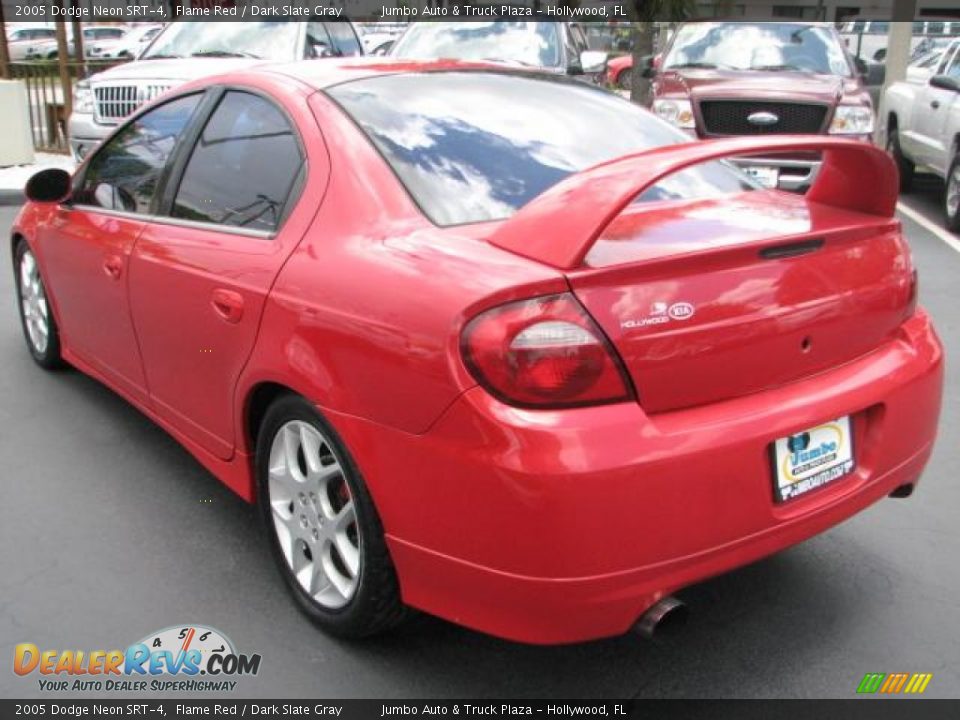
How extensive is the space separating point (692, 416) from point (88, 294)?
9.29 feet

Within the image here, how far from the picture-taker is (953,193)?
30.4 feet

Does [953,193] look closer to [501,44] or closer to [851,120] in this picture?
[851,120]

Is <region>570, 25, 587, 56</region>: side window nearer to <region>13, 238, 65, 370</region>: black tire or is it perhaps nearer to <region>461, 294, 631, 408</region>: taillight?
<region>13, 238, 65, 370</region>: black tire

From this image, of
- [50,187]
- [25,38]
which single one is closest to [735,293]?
[50,187]

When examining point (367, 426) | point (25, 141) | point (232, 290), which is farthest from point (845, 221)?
point (25, 141)

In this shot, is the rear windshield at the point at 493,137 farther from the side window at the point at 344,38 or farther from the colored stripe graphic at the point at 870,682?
the side window at the point at 344,38

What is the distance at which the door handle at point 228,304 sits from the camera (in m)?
2.93

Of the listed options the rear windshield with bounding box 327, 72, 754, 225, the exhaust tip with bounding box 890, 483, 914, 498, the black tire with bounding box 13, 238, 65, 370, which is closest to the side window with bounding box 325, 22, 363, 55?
the black tire with bounding box 13, 238, 65, 370

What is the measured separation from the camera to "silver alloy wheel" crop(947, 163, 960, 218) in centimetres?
916

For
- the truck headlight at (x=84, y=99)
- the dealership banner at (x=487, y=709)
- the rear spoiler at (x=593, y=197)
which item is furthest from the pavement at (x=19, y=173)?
the rear spoiler at (x=593, y=197)

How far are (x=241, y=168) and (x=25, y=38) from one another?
44.9m

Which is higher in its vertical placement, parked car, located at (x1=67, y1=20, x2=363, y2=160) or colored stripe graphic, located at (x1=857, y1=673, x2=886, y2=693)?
parked car, located at (x1=67, y1=20, x2=363, y2=160)

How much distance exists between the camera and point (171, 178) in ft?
11.7

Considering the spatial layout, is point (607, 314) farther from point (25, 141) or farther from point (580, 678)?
point (25, 141)
